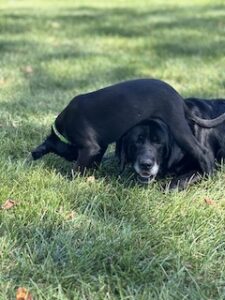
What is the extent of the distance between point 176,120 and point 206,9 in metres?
12.5

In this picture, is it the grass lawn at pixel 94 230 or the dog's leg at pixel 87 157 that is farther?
the dog's leg at pixel 87 157

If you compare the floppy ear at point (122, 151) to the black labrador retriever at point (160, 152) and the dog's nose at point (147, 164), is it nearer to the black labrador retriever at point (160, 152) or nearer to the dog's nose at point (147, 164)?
the black labrador retriever at point (160, 152)

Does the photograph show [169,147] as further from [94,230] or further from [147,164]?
[94,230]

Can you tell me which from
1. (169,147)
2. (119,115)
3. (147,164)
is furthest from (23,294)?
(169,147)

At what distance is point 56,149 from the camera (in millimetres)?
4281

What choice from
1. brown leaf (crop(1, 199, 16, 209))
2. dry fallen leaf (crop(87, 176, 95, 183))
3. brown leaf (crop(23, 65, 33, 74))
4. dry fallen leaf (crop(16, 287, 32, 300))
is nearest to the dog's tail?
dry fallen leaf (crop(87, 176, 95, 183))

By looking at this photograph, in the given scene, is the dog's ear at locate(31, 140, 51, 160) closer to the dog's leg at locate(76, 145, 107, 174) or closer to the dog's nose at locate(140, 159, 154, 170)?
the dog's leg at locate(76, 145, 107, 174)

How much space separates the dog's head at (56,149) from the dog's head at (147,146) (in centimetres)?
42

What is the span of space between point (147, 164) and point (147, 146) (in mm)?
129

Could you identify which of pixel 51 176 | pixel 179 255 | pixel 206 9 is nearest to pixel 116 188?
pixel 51 176

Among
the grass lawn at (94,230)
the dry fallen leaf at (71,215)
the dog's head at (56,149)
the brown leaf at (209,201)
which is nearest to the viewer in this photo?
the grass lawn at (94,230)

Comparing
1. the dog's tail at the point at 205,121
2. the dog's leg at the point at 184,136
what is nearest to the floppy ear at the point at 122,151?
the dog's leg at the point at 184,136

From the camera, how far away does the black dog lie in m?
3.91

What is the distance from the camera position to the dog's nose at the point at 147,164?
12.8ft
